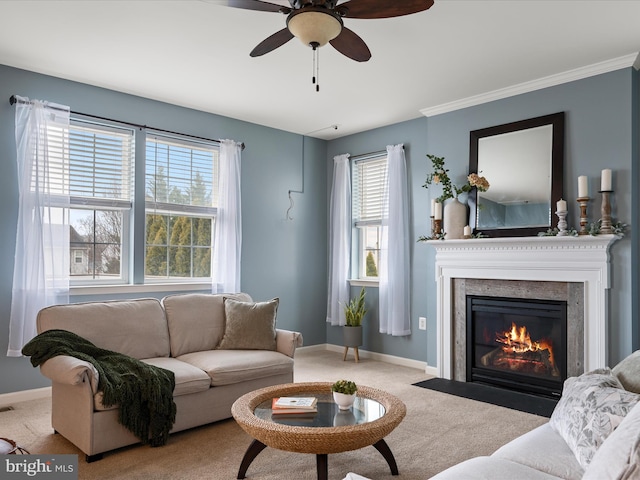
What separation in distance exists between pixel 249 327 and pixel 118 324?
0.96 m

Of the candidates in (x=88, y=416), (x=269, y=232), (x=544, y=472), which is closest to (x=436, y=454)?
(x=544, y=472)

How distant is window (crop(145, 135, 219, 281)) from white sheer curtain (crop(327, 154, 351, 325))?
1.54m

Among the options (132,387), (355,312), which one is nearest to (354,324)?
(355,312)

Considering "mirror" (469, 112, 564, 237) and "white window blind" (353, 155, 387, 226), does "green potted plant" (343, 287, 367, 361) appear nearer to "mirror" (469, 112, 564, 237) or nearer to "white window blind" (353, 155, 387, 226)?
"white window blind" (353, 155, 387, 226)

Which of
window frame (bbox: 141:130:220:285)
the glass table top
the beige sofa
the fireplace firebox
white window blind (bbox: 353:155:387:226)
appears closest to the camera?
the glass table top

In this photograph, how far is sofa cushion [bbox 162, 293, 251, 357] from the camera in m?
3.71

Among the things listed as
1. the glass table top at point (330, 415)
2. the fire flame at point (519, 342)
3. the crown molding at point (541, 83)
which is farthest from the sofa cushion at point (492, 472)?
the crown molding at point (541, 83)

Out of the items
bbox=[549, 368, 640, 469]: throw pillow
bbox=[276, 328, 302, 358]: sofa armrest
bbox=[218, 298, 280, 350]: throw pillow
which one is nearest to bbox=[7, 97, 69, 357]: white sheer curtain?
bbox=[218, 298, 280, 350]: throw pillow

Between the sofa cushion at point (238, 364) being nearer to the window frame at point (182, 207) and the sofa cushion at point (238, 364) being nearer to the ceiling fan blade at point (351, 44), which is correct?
the window frame at point (182, 207)

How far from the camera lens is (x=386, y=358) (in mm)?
5441

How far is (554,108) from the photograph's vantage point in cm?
403

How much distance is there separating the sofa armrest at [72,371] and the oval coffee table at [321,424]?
33.9 inches

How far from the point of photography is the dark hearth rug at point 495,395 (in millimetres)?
3701

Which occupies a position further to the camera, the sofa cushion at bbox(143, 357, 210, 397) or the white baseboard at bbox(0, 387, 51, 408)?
the white baseboard at bbox(0, 387, 51, 408)
